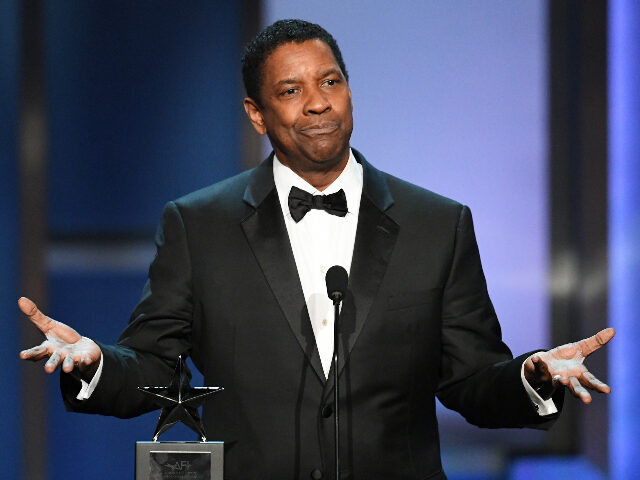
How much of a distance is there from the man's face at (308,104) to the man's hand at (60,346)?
29.0 inches

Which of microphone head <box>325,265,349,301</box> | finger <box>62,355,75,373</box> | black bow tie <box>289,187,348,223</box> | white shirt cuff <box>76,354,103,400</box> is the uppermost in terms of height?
black bow tie <box>289,187,348,223</box>

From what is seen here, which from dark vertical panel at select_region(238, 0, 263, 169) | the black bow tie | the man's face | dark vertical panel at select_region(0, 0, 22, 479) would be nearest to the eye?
the man's face

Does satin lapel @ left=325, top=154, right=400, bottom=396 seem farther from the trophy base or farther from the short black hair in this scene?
the trophy base

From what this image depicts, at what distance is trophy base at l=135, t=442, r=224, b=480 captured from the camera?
1594 mm

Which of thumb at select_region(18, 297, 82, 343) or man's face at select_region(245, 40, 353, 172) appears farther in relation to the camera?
man's face at select_region(245, 40, 353, 172)

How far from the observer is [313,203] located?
2.32 meters

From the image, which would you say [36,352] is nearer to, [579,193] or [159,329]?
[159,329]

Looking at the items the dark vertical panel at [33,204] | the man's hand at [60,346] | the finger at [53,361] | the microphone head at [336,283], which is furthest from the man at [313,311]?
the dark vertical panel at [33,204]

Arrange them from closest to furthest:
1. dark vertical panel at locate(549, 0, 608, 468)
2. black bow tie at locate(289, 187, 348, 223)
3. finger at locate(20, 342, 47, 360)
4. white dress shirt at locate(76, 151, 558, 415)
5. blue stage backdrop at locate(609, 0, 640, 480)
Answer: finger at locate(20, 342, 47, 360)
white dress shirt at locate(76, 151, 558, 415)
black bow tie at locate(289, 187, 348, 223)
blue stage backdrop at locate(609, 0, 640, 480)
dark vertical panel at locate(549, 0, 608, 468)

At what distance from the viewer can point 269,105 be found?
2.36m

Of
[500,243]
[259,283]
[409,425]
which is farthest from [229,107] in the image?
[409,425]

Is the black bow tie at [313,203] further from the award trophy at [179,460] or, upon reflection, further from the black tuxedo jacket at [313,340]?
the award trophy at [179,460]

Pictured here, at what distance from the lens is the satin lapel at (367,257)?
215 centimetres

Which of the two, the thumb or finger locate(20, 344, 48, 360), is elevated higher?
the thumb
